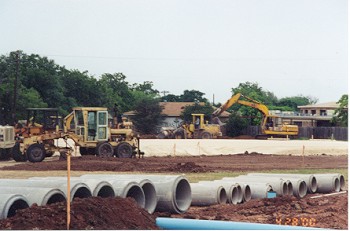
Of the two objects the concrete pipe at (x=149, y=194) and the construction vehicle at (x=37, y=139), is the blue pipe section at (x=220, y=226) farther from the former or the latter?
the construction vehicle at (x=37, y=139)

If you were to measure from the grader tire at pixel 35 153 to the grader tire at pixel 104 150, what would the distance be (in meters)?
2.78

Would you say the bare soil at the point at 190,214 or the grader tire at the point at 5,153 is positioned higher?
the grader tire at the point at 5,153

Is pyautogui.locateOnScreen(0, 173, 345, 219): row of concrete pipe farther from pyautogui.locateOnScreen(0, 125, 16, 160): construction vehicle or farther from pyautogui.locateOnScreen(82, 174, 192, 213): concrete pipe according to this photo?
pyautogui.locateOnScreen(0, 125, 16, 160): construction vehicle

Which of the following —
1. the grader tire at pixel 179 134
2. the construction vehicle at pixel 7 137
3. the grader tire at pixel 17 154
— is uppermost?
the grader tire at pixel 179 134

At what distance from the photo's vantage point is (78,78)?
66812mm

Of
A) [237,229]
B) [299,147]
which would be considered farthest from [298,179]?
[299,147]

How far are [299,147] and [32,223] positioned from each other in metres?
35.7

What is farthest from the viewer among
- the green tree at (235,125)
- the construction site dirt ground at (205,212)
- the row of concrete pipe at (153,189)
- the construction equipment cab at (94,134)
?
the green tree at (235,125)

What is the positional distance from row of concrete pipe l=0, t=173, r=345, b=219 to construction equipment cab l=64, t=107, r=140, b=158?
1491cm

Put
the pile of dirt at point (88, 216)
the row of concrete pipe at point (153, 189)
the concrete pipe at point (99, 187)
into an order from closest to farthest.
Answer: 1. the pile of dirt at point (88, 216)
2. the row of concrete pipe at point (153, 189)
3. the concrete pipe at point (99, 187)

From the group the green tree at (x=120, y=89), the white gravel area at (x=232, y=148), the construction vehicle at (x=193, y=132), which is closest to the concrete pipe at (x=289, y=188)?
the white gravel area at (x=232, y=148)

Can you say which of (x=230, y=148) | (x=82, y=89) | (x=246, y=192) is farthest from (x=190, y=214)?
(x=82, y=89)

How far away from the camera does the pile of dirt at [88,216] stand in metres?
11.9

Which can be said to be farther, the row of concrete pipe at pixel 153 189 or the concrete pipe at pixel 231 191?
the concrete pipe at pixel 231 191
